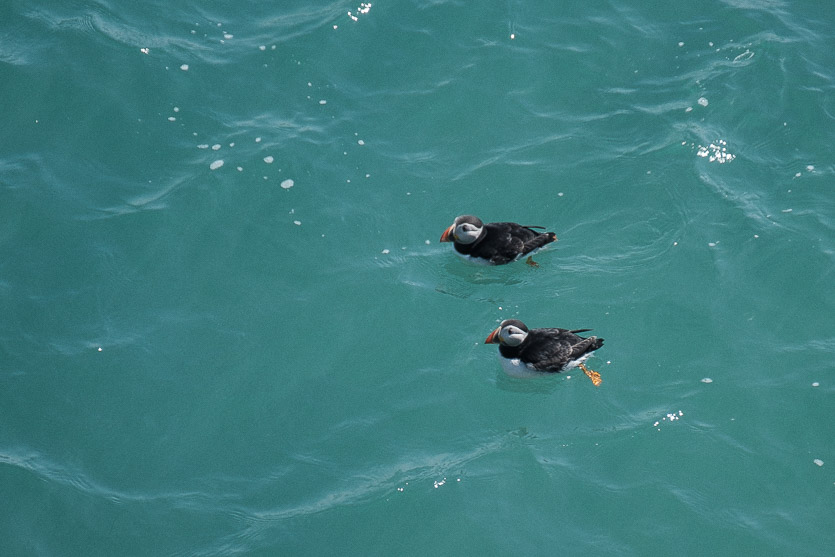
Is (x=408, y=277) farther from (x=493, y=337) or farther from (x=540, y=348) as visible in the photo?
(x=540, y=348)

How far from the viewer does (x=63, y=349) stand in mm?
9406

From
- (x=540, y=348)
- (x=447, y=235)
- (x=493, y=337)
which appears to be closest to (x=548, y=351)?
(x=540, y=348)

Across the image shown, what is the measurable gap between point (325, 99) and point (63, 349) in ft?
18.7

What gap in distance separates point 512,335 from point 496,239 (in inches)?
65.2

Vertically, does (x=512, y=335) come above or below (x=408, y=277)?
below

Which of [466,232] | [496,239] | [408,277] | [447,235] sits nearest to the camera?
[466,232]

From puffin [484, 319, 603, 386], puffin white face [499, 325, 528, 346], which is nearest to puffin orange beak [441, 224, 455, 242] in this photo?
puffin [484, 319, 603, 386]

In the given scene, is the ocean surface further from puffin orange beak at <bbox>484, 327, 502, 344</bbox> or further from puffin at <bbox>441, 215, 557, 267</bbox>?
puffin at <bbox>441, 215, 557, 267</bbox>

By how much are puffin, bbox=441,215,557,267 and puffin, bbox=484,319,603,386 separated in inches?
47.6

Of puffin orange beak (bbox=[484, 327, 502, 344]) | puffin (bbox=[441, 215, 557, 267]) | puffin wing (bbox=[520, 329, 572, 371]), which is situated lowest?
puffin wing (bbox=[520, 329, 572, 371])

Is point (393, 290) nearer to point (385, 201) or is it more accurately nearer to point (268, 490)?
point (385, 201)

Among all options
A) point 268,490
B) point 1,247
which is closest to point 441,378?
point 268,490

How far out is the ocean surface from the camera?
326 inches

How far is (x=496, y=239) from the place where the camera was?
32.8ft
